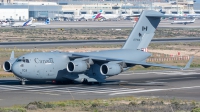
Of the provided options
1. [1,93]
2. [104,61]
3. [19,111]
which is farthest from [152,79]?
[19,111]

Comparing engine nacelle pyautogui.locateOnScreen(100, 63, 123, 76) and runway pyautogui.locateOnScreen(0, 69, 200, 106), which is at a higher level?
engine nacelle pyautogui.locateOnScreen(100, 63, 123, 76)

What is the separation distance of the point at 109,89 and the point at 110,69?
2128 mm

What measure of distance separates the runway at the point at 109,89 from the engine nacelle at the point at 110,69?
117 centimetres

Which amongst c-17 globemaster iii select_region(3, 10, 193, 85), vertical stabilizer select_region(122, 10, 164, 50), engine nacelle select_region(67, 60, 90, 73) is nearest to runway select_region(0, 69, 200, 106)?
c-17 globemaster iii select_region(3, 10, 193, 85)

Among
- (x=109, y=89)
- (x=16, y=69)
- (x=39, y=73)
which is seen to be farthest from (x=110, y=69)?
(x=16, y=69)

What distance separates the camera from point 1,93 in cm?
3838

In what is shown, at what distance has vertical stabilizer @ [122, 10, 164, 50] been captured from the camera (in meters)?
48.6

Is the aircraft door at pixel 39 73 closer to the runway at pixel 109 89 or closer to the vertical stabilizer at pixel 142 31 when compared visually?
the runway at pixel 109 89

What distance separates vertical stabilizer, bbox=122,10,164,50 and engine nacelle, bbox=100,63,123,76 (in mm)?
5607

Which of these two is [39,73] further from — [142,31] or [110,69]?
[142,31]

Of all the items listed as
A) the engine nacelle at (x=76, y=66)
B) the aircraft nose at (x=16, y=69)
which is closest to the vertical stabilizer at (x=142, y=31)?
the engine nacelle at (x=76, y=66)

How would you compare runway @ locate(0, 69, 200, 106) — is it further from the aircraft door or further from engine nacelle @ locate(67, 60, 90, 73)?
engine nacelle @ locate(67, 60, 90, 73)

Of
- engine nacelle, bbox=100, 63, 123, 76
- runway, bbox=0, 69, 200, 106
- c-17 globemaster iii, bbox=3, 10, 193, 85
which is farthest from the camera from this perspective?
engine nacelle, bbox=100, 63, 123, 76

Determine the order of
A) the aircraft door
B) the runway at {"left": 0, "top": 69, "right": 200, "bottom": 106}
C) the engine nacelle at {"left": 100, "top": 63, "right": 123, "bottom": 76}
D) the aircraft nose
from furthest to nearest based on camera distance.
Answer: the engine nacelle at {"left": 100, "top": 63, "right": 123, "bottom": 76} < the aircraft door < the aircraft nose < the runway at {"left": 0, "top": 69, "right": 200, "bottom": 106}
